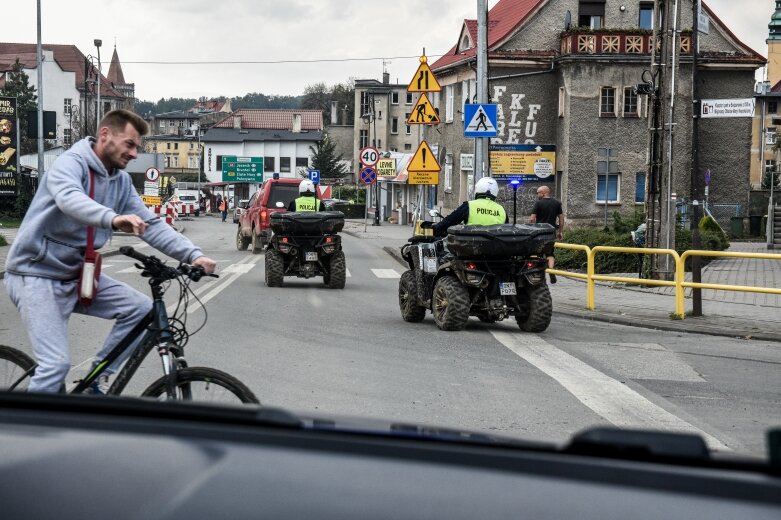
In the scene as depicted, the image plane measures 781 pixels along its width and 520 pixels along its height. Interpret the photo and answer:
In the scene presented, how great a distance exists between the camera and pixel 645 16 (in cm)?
4928

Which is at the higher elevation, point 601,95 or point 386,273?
point 601,95

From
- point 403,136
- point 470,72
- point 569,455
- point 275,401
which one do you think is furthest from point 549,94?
point 403,136

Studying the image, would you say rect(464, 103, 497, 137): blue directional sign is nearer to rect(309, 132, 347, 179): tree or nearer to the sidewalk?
the sidewalk

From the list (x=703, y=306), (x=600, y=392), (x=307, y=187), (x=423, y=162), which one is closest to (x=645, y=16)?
(x=423, y=162)

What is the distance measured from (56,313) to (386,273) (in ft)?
64.4

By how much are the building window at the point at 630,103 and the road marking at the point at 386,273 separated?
24619 millimetres

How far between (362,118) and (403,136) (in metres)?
5.86

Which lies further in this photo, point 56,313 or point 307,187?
point 307,187

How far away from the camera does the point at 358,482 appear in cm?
195

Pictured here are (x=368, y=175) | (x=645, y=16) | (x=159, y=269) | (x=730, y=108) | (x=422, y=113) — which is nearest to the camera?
(x=159, y=269)

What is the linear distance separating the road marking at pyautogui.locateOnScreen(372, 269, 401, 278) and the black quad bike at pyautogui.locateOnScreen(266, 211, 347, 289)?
398cm

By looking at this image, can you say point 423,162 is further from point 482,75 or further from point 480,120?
point 480,120

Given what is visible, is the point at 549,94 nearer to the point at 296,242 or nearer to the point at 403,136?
the point at 296,242

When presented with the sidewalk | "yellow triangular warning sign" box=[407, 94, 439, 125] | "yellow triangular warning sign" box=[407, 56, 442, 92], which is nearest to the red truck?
"yellow triangular warning sign" box=[407, 94, 439, 125]
